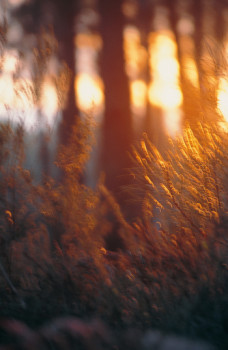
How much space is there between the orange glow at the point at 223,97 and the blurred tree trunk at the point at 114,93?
2.56m

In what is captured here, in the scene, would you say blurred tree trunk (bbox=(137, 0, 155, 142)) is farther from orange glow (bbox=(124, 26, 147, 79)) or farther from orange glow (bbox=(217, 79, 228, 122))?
orange glow (bbox=(217, 79, 228, 122))

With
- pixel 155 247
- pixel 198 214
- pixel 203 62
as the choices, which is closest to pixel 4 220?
pixel 155 247

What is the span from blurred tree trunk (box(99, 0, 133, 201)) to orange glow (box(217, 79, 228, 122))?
8.39ft

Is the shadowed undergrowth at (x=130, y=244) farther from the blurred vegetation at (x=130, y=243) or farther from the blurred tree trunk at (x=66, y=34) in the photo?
the blurred tree trunk at (x=66, y=34)

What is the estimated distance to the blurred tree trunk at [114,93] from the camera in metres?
6.13

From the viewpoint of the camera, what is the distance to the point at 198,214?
336 centimetres

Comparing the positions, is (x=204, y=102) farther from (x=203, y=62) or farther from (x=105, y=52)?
(x=105, y=52)

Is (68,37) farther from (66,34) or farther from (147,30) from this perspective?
(147,30)

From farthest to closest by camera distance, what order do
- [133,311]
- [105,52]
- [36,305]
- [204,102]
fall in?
1. [105,52]
2. [204,102]
3. [36,305]
4. [133,311]

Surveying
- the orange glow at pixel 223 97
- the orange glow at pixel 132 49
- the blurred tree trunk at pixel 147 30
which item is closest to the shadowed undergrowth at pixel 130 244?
the orange glow at pixel 223 97

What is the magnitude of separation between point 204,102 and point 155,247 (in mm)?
1203

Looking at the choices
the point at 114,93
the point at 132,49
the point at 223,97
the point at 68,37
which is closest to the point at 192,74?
the point at 223,97

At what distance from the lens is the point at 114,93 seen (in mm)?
6281

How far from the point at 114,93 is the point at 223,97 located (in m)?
2.87
